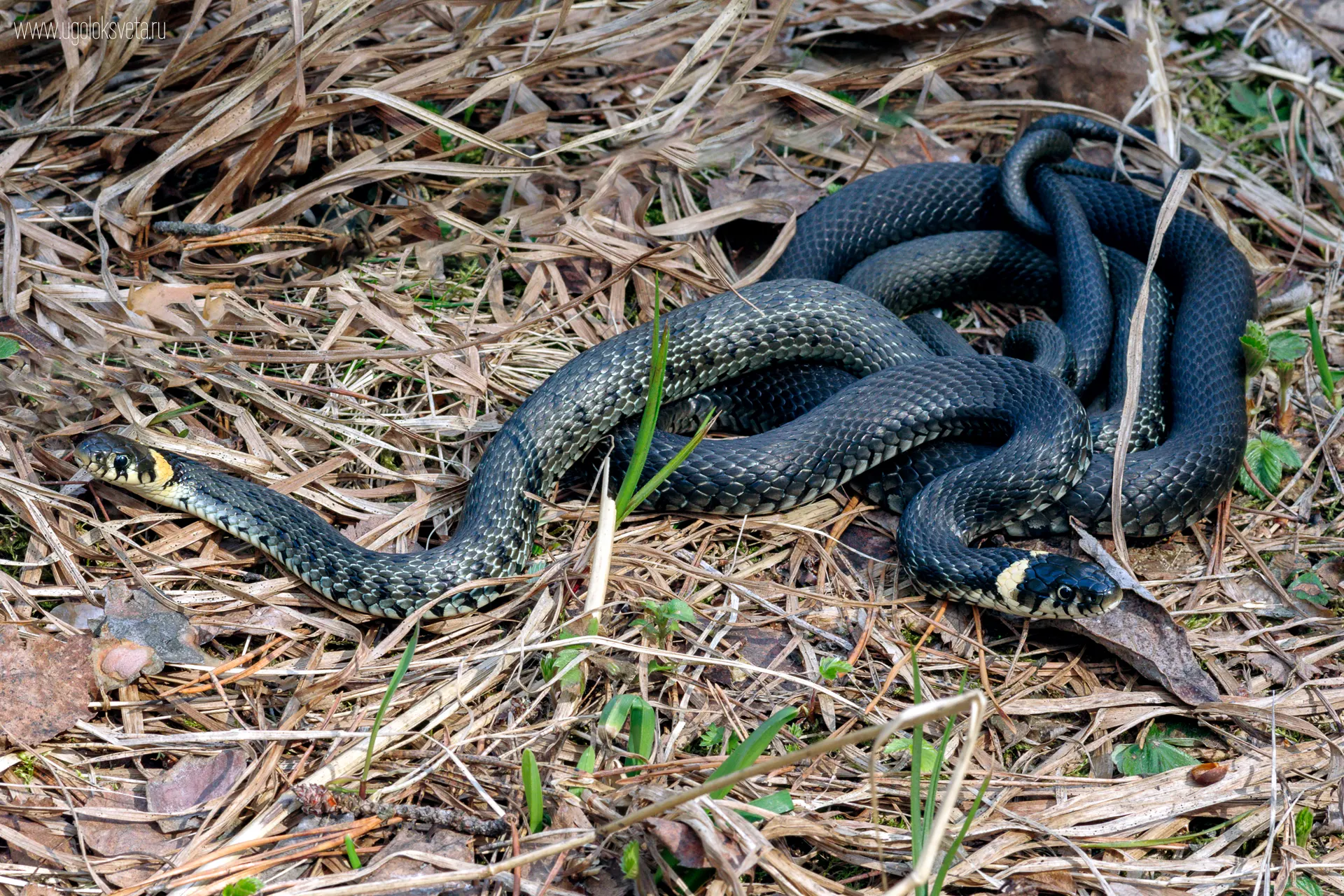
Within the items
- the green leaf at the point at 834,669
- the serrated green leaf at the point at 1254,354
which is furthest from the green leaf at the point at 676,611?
the serrated green leaf at the point at 1254,354

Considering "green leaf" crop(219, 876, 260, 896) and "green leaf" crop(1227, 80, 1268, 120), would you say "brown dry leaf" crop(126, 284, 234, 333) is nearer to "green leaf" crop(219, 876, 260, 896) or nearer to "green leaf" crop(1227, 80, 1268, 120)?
"green leaf" crop(219, 876, 260, 896)

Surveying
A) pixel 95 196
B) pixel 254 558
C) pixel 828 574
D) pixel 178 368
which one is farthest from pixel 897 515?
pixel 95 196

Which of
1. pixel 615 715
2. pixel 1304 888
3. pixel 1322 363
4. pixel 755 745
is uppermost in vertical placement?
pixel 1322 363

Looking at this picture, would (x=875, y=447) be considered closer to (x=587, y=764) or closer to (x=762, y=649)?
(x=762, y=649)

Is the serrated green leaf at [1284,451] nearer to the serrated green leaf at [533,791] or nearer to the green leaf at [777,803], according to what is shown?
the green leaf at [777,803]

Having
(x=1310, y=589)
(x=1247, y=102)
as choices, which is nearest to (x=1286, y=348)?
(x=1310, y=589)

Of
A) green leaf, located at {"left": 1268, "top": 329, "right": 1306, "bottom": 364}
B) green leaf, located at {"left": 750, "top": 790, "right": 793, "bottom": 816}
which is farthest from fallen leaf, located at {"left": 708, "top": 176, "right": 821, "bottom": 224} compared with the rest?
green leaf, located at {"left": 750, "top": 790, "right": 793, "bottom": 816}
